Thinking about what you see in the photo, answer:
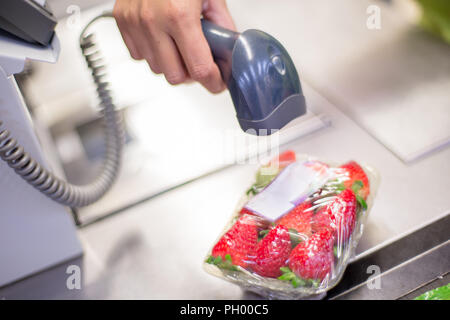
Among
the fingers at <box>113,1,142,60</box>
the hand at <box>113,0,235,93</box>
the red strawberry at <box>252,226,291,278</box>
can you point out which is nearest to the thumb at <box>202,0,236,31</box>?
the hand at <box>113,0,235,93</box>

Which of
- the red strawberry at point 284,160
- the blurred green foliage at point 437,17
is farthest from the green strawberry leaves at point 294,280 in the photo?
the blurred green foliage at point 437,17

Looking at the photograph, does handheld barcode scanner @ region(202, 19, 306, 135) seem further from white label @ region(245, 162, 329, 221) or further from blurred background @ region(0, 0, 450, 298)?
blurred background @ region(0, 0, 450, 298)

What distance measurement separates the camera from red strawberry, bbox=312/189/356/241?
0.72m

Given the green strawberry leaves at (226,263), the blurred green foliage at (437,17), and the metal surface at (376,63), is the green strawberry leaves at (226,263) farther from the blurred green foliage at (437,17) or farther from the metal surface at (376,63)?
the blurred green foliage at (437,17)

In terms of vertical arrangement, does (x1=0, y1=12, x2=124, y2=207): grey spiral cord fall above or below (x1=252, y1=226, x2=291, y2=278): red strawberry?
above

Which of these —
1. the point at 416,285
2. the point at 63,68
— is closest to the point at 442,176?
the point at 416,285

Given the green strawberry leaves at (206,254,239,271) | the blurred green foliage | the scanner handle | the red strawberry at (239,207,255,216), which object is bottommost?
the green strawberry leaves at (206,254,239,271)

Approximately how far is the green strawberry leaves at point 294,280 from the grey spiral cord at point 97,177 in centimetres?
38

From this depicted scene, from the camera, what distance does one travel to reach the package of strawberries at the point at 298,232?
0.69 m

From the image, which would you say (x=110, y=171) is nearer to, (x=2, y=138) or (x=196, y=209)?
(x=196, y=209)

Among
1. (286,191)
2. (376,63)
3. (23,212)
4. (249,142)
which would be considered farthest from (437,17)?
(23,212)

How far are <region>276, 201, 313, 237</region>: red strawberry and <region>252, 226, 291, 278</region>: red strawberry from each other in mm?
22
